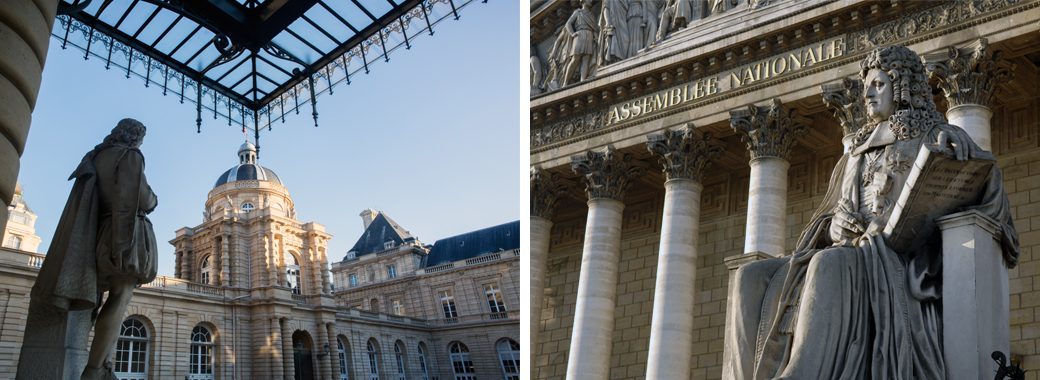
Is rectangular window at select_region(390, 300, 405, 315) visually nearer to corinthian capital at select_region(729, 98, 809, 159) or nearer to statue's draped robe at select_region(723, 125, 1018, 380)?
corinthian capital at select_region(729, 98, 809, 159)

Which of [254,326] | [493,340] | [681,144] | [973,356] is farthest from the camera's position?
[493,340]

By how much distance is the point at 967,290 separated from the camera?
12.4 ft

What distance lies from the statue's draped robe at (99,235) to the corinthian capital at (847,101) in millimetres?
9547

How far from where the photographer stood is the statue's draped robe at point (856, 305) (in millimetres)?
3846

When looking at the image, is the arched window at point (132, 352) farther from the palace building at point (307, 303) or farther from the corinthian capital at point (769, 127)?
the corinthian capital at point (769, 127)

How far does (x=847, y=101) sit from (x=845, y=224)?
829 cm

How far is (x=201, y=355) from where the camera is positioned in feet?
131

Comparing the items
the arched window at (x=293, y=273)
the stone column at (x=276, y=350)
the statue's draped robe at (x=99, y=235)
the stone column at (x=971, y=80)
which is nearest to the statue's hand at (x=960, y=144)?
the statue's draped robe at (x=99, y=235)

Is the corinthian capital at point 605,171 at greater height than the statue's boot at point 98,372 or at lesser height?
greater

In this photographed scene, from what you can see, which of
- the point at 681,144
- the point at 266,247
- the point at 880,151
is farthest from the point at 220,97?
the point at 266,247

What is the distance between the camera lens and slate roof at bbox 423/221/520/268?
57.3 metres

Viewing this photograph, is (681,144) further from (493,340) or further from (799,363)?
(493,340)

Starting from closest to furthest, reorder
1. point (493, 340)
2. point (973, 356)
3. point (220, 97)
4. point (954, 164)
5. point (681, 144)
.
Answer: point (973, 356) < point (954, 164) < point (681, 144) < point (220, 97) < point (493, 340)

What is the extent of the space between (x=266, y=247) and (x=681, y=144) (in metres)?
37.6
